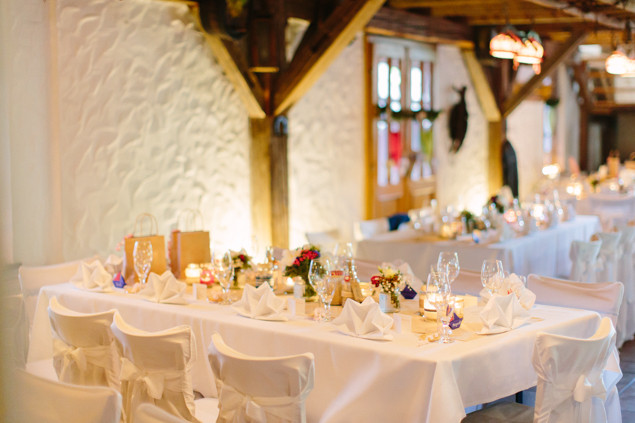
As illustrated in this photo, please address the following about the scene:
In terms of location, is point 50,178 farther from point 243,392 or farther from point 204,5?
point 243,392

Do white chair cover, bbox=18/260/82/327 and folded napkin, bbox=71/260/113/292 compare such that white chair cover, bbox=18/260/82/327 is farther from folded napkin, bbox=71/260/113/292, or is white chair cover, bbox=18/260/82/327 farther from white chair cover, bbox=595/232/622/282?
white chair cover, bbox=595/232/622/282

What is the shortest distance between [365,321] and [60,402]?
52.8 inches

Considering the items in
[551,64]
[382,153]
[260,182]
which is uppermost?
[551,64]

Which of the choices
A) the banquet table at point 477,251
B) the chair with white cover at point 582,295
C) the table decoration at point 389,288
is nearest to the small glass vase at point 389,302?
the table decoration at point 389,288

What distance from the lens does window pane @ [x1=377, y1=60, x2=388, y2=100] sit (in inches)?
384

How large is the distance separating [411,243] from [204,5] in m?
2.75

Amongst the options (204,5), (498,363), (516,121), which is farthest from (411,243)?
(516,121)

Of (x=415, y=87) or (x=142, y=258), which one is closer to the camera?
(x=142, y=258)

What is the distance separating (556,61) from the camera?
35.7ft

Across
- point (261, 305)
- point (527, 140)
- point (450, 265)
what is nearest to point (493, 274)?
point (450, 265)

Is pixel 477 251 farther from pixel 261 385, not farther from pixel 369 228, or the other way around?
pixel 261 385

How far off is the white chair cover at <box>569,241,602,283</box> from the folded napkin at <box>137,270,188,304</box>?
3.37 m

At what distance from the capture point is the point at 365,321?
3.24 metres

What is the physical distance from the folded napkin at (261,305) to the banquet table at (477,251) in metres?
2.31
